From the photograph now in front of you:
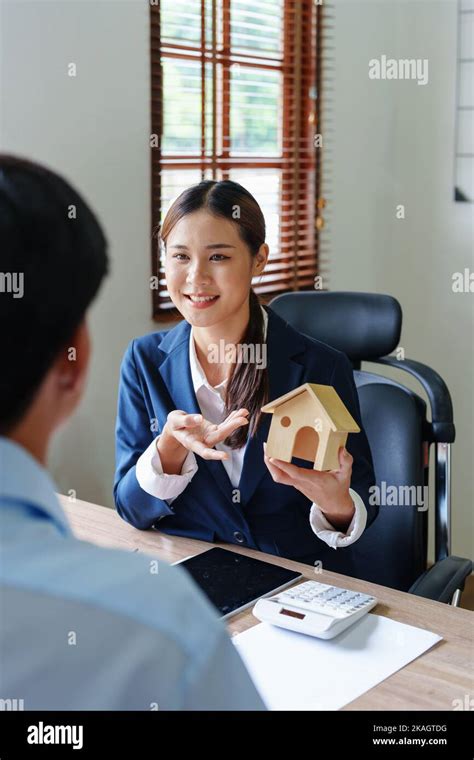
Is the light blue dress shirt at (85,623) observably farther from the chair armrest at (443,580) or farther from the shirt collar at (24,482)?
the chair armrest at (443,580)

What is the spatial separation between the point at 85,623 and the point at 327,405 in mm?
962

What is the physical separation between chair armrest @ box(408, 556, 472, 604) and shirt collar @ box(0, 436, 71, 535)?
123 centimetres

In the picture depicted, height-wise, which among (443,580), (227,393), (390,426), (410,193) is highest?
(410,193)

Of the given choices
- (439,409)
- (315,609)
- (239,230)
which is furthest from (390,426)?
(315,609)

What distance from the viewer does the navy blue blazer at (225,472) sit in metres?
1.81

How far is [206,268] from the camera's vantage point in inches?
70.2

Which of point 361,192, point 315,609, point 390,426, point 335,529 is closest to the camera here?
point 315,609

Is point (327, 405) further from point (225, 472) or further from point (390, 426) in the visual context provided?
point (390, 426)

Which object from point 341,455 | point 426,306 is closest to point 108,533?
point 341,455

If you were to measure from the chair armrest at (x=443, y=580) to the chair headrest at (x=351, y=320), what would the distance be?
51 centimetres

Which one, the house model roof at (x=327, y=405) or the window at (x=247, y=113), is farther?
the window at (x=247, y=113)

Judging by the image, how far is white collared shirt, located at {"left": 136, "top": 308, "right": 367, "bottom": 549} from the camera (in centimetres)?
172

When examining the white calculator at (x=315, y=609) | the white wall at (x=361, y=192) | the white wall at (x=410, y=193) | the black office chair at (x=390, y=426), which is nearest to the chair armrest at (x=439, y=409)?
the black office chair at (x=390, y=426)
